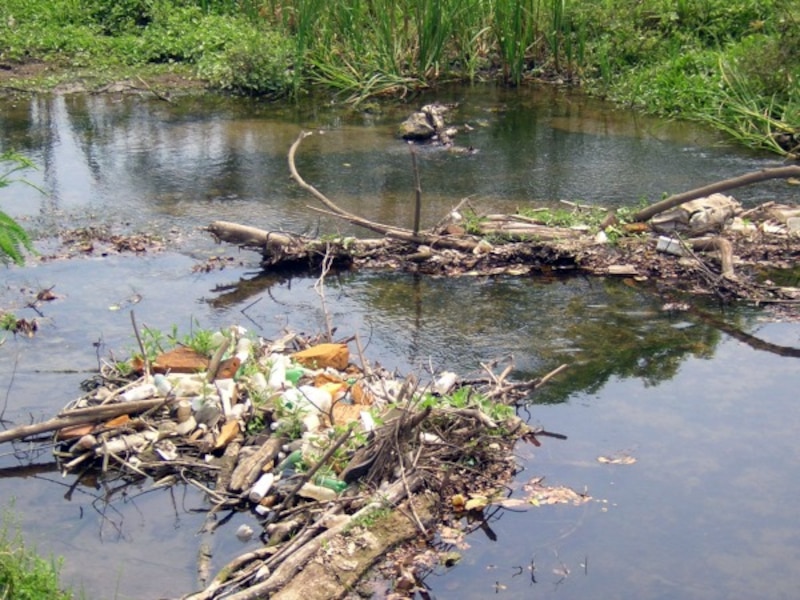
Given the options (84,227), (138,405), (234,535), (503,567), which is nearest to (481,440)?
(503,567)

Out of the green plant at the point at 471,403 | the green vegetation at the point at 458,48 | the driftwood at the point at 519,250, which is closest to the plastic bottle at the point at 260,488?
the green plant at the point at 471,403

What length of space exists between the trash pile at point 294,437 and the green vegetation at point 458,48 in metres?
6.83

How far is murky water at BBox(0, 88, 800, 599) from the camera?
482 centimetres

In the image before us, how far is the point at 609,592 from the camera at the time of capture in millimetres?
4578

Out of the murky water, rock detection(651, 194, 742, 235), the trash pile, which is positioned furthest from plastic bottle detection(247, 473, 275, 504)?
rock detection(651, 194, 742, 235)

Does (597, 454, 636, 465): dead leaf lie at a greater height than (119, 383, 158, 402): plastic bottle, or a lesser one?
lesser

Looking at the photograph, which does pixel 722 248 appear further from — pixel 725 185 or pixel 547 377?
pixel 547 377

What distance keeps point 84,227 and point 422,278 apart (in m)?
2.69

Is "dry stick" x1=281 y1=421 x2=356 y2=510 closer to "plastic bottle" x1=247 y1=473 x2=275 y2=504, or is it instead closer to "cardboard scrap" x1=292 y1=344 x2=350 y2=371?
"plastic bottle" x1=247 y1=473 x2=275 y2=504

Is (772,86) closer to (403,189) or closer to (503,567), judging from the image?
(403,189)

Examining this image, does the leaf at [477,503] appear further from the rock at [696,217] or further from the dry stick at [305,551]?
the rock at [696,217]

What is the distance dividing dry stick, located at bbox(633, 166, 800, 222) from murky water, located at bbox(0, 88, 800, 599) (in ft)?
2.36

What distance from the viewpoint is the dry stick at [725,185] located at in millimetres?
7484

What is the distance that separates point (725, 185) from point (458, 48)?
21.3ft
